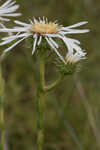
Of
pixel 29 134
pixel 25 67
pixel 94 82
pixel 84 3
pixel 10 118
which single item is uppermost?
pixel 84 3

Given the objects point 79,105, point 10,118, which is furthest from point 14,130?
point 79,105

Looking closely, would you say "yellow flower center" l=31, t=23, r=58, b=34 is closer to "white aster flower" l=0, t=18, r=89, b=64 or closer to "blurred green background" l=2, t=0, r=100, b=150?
"white aster flower" l=0, t=18, r=89, b=64

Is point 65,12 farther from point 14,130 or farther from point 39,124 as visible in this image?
point 39,124

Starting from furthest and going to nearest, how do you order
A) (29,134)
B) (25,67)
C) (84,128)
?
1. (25,67)
2. (29,134)
3. (84,128)

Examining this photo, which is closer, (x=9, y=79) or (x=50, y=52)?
(x=50, y=52)

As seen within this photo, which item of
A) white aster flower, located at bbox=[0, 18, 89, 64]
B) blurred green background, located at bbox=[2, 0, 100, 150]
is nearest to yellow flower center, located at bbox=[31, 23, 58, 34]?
white aster flower, located at bbox=[0, 18, 89, 64]
